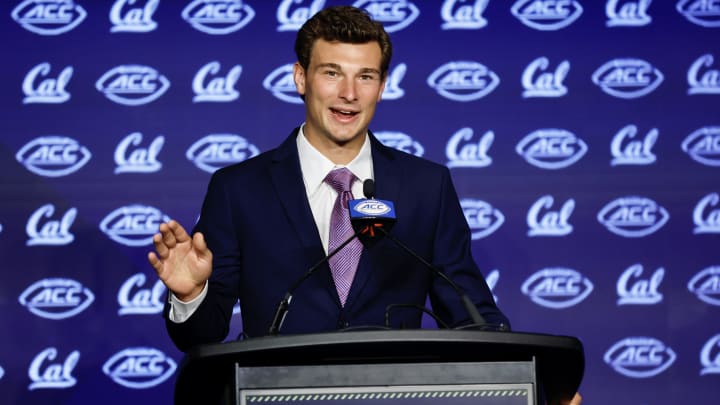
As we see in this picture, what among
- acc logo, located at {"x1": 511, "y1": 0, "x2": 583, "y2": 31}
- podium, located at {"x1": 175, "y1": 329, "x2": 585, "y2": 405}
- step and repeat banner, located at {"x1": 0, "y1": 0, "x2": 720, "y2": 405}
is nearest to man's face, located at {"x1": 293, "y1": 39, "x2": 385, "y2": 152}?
podium, located at {"x1": 175, "y1": 329, "x2": 585, "y2": 405}

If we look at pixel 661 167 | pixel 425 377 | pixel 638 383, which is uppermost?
pixel 425 377

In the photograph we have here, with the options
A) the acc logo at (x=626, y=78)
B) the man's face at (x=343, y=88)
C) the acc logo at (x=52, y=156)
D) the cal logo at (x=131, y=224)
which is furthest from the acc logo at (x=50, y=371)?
the acc logo at (x=626, y=78)

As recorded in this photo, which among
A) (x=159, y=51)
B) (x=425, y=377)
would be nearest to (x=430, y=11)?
(x=159, y=51)

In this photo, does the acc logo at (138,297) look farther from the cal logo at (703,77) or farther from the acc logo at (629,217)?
the cal logo at (703,77)

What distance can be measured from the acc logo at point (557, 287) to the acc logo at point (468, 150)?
0.58 m

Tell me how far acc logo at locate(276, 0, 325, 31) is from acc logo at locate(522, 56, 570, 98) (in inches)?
40.4

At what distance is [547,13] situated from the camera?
4.86 metres

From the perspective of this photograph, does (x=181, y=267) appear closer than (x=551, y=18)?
Yes

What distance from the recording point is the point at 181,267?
2.00 m

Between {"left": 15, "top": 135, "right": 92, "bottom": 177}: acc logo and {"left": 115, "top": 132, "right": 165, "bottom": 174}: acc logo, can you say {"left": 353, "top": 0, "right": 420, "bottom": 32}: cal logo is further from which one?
{"left": 15, "top": 135, "right": 92, "bottom": 177}: acc logo

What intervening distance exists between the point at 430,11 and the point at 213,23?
1025mm

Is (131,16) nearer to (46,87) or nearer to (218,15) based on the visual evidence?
(218,15)

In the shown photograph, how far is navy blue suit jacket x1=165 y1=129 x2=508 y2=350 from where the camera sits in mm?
2568

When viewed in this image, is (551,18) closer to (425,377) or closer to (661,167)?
(661,167)
